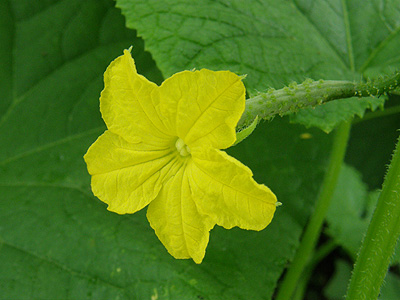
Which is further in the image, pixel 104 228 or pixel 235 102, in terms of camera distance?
pixel 104 228

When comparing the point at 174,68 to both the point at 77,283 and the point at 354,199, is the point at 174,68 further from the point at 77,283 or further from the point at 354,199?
the point at 354,199

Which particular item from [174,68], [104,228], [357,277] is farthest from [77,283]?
[357,277]

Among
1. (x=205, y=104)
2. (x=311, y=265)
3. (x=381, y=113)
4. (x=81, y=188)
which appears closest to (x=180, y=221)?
(x=205, y=104)

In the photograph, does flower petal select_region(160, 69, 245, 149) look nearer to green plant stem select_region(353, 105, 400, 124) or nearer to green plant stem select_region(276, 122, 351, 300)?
green plant stem select_region(276, 122, 351, 300)

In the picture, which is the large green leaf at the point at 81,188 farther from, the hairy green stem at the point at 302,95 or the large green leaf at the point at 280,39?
the hairy green stem at the point at 302,95

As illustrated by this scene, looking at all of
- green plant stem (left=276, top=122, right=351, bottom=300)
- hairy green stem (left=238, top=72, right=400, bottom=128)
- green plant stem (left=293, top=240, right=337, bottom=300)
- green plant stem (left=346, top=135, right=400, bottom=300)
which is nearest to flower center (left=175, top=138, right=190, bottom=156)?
A: hairy green stem (left=238, top=72, right=400, bottom=128)

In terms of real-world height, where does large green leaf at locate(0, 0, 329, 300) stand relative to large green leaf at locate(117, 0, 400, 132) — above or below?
below

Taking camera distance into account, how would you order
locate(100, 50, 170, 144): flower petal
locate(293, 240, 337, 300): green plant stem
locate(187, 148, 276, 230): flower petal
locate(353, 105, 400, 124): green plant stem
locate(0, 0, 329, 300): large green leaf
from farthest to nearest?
locate(353, 105, 400, 124): green plant stem, locate(293, 240, 337, 300): green plant stem, locate(0, 0, 329, 300): large green leaf, locate(100, 50, 170, 144): flower petal, locate(187, 148, 276, 230): flower petal
